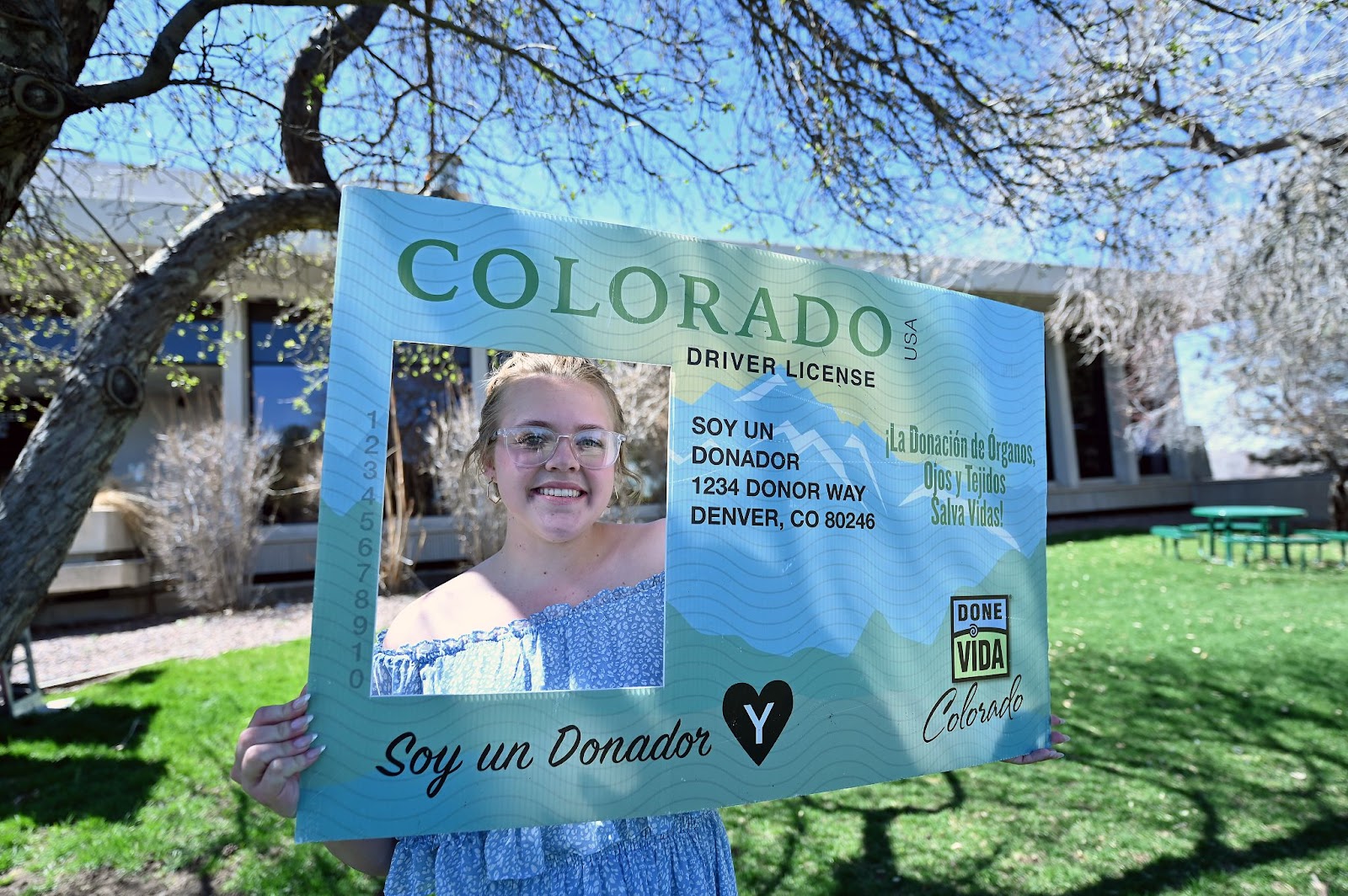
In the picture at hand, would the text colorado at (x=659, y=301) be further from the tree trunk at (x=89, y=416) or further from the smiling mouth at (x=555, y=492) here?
the tree trunk at (x=89, y=416)

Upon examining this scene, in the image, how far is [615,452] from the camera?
1293 mm

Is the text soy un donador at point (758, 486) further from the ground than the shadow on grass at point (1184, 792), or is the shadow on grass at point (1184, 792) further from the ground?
the text soy un donador at point (758, 486)

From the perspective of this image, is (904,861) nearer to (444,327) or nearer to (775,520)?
(775,520)

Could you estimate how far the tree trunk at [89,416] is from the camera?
2104 millimetres

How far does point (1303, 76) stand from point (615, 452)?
576 cm

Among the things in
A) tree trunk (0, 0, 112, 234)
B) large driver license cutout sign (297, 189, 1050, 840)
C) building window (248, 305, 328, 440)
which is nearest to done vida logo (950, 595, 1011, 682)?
large driver license cutout sign (297, 189, 1050, 840)

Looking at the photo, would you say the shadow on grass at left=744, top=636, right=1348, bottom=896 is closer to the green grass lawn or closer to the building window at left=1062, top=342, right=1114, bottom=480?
the green grass lawn

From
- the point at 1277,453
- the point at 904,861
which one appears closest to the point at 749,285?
the point at 904,861

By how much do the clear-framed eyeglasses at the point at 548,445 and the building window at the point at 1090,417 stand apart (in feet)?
67.7

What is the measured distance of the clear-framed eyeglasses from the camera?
1.23 metres

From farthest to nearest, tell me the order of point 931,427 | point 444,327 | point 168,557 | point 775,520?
point 168,557 < point 931,427 < point 775,520 < point 444,327

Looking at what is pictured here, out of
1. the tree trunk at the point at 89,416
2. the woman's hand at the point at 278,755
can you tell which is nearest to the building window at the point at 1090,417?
the tree trunk at the point at 89,416

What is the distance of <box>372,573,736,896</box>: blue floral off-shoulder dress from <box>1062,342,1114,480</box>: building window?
20.5 metres

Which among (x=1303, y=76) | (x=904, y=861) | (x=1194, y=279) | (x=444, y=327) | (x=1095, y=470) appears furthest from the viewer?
(x=1095, y=470)
